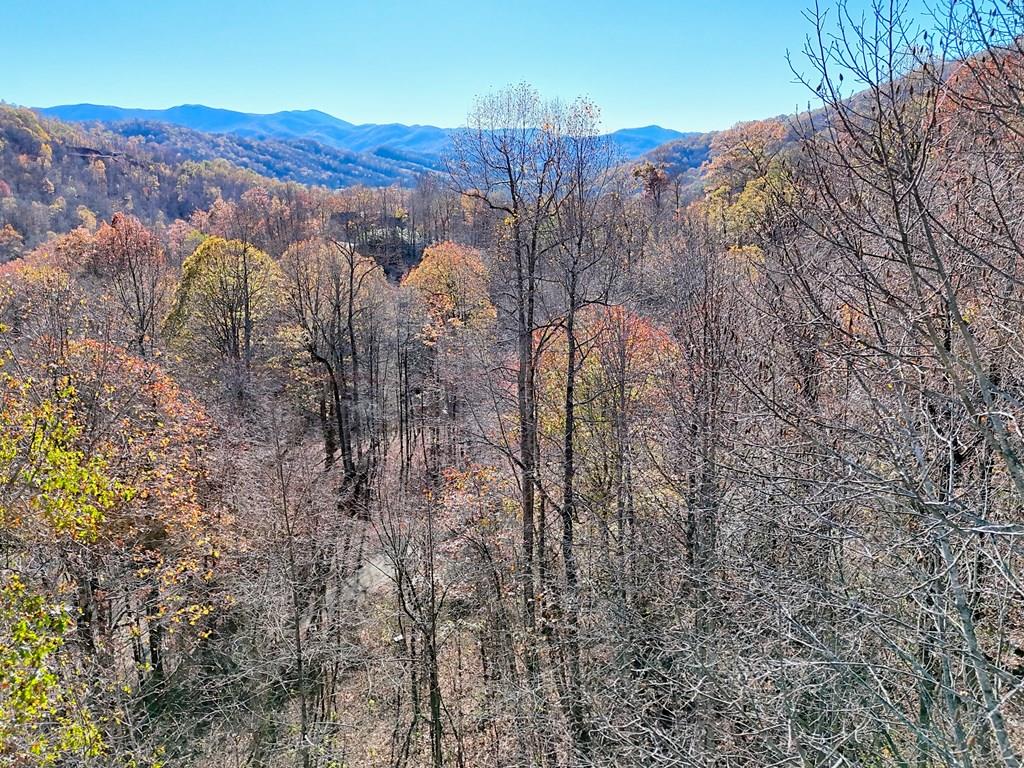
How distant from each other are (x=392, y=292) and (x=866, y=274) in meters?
29.5

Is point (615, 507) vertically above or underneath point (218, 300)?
underneath

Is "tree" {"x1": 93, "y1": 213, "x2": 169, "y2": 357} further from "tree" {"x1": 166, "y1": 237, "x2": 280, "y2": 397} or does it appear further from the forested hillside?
the forested hillside

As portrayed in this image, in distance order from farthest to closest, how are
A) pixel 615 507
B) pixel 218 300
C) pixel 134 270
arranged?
1. pixel 218 300
2. pixel 134 270
3. pixel 615 507

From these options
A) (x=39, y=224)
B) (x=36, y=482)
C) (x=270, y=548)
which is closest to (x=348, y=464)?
(x=270, y=548)

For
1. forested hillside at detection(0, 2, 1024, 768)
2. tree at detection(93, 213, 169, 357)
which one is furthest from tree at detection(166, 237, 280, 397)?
forested hillside at detection(0, 2, 1024, 768)

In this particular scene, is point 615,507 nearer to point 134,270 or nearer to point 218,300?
point 218,300

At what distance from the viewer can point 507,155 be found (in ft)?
37.2

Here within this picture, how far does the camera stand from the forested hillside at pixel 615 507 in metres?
4.58

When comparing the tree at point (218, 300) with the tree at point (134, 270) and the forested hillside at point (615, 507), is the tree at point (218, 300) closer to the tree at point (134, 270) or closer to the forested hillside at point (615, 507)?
the tree at point (134, 270)

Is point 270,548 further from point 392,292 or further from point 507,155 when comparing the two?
point 392,292

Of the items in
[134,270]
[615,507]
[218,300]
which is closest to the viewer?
[615,507]

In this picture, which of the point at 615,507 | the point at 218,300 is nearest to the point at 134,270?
the point at 218,300

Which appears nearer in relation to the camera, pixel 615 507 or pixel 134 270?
pixel 615 507

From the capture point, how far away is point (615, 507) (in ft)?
43.7
